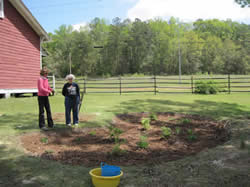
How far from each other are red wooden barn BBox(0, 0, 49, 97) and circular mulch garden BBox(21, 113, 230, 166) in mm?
8908

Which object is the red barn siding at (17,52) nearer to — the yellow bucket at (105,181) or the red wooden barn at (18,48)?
the red wooden barn at (18,48)

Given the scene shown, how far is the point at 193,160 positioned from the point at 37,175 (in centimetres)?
275

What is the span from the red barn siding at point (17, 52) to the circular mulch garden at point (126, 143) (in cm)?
892

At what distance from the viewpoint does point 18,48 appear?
15.0 meters

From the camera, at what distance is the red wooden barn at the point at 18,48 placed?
1400 centimetres

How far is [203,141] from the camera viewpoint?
6.21 metres

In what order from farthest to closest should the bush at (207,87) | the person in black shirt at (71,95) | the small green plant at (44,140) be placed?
the bush at (207,87)
the person in black shirt at (71,95)
the small green plant at (44,140)

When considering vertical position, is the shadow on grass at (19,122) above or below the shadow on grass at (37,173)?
above

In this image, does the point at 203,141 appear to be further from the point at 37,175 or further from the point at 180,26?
the point at 180,26

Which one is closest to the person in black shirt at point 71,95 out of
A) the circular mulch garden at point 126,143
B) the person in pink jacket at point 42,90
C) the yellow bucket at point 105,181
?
the person in pink jacket at point 42,90

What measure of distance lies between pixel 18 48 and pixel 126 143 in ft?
38.5

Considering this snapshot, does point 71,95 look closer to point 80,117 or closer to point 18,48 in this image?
point 80,117

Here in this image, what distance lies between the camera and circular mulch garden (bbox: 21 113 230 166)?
16.3 feet

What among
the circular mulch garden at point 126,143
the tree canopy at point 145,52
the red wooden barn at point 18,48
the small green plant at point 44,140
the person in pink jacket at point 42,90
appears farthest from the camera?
the tree canopy at point 145,52
